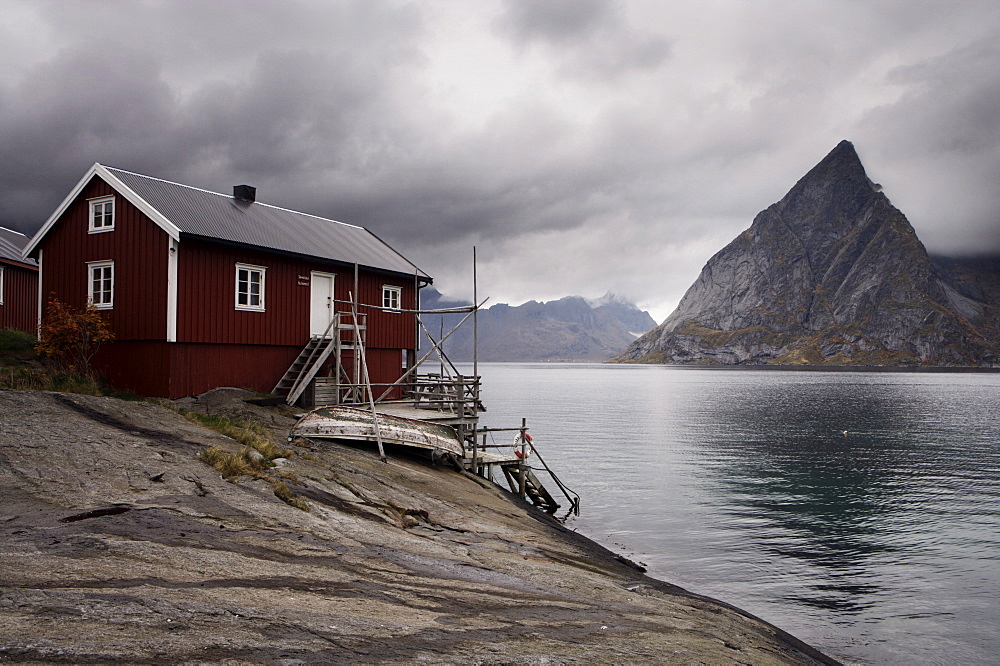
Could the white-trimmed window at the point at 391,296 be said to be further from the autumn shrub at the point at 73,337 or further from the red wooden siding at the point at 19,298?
the red wooden siding at the point at 19,298

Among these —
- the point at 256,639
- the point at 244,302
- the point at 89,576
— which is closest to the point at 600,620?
the point at 256,639

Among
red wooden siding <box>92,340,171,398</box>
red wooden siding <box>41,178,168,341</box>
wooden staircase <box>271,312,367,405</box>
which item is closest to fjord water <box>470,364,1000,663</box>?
wooden staircase <box>271,312,367,405</box>

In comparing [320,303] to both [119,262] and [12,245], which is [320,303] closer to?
A: [119,262]

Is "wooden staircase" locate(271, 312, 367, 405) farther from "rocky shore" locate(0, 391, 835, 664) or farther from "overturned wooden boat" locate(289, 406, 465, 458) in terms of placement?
"rocky shore" locate(0, 391, 835, 664)

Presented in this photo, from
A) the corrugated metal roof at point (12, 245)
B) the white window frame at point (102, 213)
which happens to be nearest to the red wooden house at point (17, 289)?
the corrugated metal roof at point (12, 245)

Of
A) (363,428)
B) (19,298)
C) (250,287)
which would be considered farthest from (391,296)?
(19,298)

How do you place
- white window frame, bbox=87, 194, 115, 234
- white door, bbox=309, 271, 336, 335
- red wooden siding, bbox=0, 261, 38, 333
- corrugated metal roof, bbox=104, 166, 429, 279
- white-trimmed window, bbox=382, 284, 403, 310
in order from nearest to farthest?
corrugated metal roof, bbox=104, 166, 429, 279 < white window frame, bbox=87, 194, 115, 234 < white door, bbox=309, 271, 336, 335 < red wooden siding, bbox=0, 261, 38, 333 < white-trimmed window, bbox=382, 284, 403, 310

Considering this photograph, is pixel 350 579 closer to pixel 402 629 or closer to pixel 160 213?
pixel 402 629

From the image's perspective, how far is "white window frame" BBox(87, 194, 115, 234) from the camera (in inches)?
1101

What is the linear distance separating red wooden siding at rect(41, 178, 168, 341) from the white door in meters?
6.69

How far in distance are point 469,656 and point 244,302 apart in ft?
76.2

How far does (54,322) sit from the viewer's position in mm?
26734

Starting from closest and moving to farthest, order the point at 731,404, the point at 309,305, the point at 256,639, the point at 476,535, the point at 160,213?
the point at 256,639
the point at 476,535
the point at 160,213
the point at 309,305
the point at 731,404

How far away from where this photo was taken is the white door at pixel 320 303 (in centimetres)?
3145
